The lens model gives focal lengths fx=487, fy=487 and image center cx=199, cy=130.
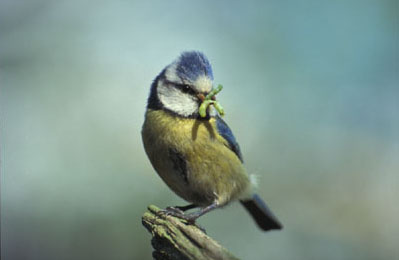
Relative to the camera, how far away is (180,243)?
2.23 meters

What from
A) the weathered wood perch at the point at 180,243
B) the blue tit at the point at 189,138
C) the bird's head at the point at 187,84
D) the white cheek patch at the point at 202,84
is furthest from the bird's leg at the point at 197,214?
the white cheek patch at the point at 202,84

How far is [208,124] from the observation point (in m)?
3.11

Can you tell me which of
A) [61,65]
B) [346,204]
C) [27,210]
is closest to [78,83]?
[61,65]

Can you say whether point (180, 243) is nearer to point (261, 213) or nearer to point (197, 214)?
point (197, 214)

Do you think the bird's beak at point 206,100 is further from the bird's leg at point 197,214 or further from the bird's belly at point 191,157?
the bird's leg at point 197,214

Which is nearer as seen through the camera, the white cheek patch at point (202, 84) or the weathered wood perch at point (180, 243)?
the weathered wood perch at point (180, 243)

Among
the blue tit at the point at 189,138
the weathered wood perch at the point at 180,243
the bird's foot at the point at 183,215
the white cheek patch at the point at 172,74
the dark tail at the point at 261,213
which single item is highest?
the white cheek patch at the point at 172,74

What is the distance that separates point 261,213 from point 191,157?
1.30 m

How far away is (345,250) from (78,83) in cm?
327

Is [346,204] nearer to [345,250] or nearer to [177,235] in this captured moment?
[345,250]

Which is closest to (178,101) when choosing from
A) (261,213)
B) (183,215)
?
(183,215)

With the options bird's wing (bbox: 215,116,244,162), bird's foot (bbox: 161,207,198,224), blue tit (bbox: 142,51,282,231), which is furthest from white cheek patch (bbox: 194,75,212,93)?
bird's foot (bbox: 161,207,198,224)

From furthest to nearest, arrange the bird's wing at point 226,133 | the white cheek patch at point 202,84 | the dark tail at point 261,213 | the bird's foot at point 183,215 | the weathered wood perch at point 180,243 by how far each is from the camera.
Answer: the dark tail at point 261,213 < the bird's wing at point 226,133 < the white cheek patch at point 202,84 < the bird's foot at point 183,215 < the weathered wood perch at point 180,243

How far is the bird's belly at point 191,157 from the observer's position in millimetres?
2969
